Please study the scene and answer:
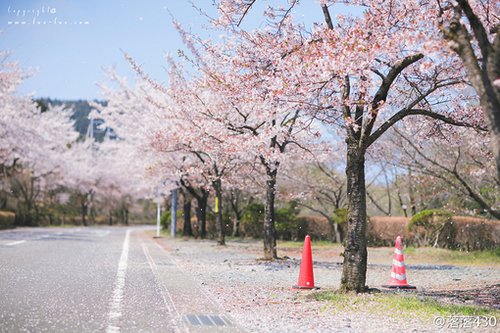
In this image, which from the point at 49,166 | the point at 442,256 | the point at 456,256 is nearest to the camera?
the point at 456,256

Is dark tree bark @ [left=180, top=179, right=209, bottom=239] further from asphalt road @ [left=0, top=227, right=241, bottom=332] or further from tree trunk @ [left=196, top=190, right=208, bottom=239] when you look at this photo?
asphalt road @ [left=0, top=227, right=241, bottom=332]

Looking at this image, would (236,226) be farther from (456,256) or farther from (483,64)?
(483,64)

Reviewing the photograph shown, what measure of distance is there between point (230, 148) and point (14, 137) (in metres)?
21.0

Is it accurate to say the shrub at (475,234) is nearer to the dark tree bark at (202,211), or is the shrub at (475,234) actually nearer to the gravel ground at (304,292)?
the gravel ground at (304,292)

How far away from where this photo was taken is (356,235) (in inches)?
316

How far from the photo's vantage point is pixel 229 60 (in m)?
9.57

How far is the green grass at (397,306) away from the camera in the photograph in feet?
21.5

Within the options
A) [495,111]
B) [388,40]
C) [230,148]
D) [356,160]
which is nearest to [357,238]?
[356,160]

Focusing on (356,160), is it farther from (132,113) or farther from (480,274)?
(132,113)

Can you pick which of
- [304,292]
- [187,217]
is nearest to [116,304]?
[304,292]

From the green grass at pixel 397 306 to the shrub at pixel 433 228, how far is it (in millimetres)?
12683

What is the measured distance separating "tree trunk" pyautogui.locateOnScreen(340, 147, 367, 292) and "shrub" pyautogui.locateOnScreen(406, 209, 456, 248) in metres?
12.7

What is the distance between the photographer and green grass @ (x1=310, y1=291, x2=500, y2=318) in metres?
6.56

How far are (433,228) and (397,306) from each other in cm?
1417
